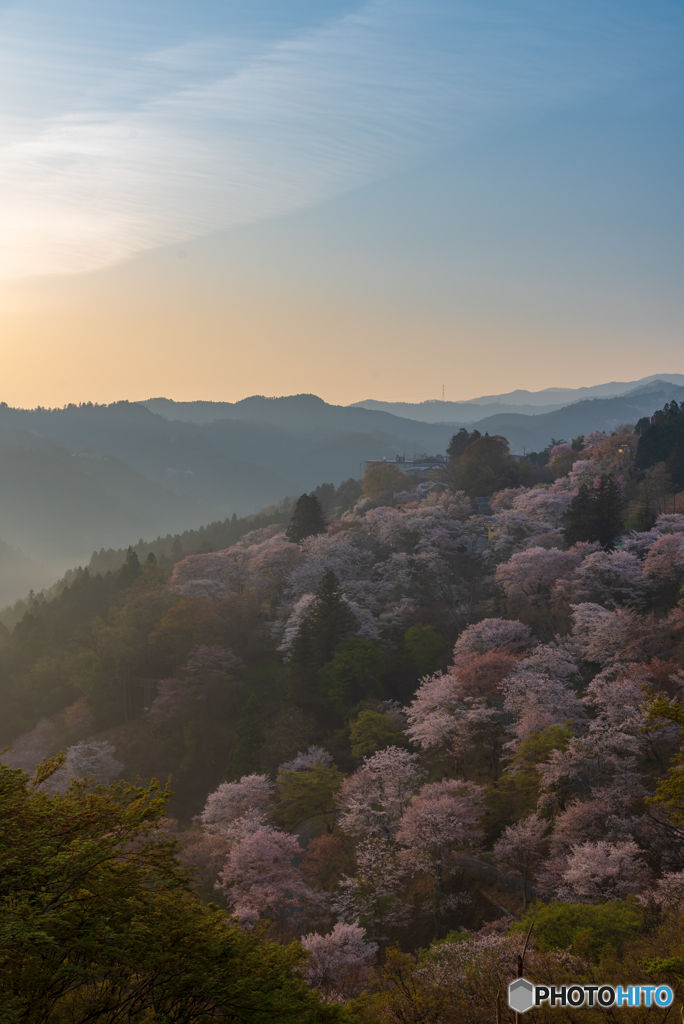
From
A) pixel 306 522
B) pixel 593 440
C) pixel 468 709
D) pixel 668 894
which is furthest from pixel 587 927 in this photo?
pixel 593 440

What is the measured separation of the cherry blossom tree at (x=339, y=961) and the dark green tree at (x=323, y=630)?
24.3 meters

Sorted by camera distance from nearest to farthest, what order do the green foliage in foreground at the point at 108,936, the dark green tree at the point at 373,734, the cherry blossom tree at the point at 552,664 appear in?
the green foliage in foreground at the point at 108,936, the cherry blossom tree at the point at 552,664, the dark green tree at the point at 373,734

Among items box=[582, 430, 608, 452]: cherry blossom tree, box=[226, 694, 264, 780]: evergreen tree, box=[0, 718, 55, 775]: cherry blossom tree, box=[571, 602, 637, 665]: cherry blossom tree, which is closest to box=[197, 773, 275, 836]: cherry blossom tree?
box=[226, 694, 264, 780]: evergreen tree

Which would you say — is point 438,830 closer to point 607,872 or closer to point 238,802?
point 607,872

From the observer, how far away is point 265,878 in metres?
27.4

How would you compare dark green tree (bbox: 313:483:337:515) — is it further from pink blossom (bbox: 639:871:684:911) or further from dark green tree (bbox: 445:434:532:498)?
pink blossom (bbox: 639:871:684:911)

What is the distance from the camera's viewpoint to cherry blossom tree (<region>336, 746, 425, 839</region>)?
29.8 meters

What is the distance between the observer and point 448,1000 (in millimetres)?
14242

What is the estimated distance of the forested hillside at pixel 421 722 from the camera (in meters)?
18.3

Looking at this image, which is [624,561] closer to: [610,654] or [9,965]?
[610,654]

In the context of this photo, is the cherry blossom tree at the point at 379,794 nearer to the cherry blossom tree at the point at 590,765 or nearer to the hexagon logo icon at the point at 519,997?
the cherry blossom tree at the point at 590,765

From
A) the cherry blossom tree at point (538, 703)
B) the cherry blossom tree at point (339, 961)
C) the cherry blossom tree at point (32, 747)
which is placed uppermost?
the cherry blossom tree at point (538, 703)

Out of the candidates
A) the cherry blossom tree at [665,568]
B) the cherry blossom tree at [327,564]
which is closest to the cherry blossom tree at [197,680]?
the cherry blossom tree at [327,564]

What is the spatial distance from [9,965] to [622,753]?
75.0 feet
